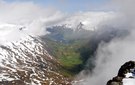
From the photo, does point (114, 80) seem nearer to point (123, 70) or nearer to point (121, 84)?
point (121, 84)

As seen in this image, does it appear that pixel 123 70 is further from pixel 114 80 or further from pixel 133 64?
pixel 114 80

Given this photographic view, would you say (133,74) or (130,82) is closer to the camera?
(130,82)

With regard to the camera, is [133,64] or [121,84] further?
[133,64]

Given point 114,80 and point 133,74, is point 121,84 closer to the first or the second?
point 114,80

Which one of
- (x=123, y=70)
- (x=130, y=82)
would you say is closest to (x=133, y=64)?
(x=123, y=70)

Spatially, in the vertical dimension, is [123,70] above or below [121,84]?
above

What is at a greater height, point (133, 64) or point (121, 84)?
point (133, 64)

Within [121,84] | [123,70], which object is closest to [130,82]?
[121,84]
